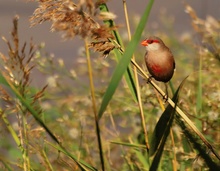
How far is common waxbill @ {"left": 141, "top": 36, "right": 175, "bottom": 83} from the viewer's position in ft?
6.48

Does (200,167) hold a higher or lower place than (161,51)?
lower

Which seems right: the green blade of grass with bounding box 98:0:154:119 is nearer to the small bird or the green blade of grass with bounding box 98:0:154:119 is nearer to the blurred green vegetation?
the blurred green vegetation

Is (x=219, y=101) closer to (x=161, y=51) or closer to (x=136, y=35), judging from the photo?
(x=161, y=51)

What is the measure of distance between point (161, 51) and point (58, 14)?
0.76 m

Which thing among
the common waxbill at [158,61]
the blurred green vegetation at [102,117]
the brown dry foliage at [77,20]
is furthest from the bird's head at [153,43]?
the brown dry foliage at [77,20]

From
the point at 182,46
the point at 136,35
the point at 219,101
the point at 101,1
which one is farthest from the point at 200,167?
the point at 182,46

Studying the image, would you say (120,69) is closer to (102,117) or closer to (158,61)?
(158,61)

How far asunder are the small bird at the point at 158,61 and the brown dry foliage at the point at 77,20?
47cm

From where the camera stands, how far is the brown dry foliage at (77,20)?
1.30 m

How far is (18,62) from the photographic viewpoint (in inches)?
60.2

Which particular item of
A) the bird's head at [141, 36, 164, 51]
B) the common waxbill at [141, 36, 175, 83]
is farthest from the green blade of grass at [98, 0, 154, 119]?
the bird's head at [141, 36, 164, 51]

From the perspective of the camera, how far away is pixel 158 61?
6.70 feet

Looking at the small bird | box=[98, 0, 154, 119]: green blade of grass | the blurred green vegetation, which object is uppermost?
box=[98, 0, 154, 119]: green blade of grass

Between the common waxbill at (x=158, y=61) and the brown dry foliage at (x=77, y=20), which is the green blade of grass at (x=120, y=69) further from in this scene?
the common waxbill at (x=158, y=61)
